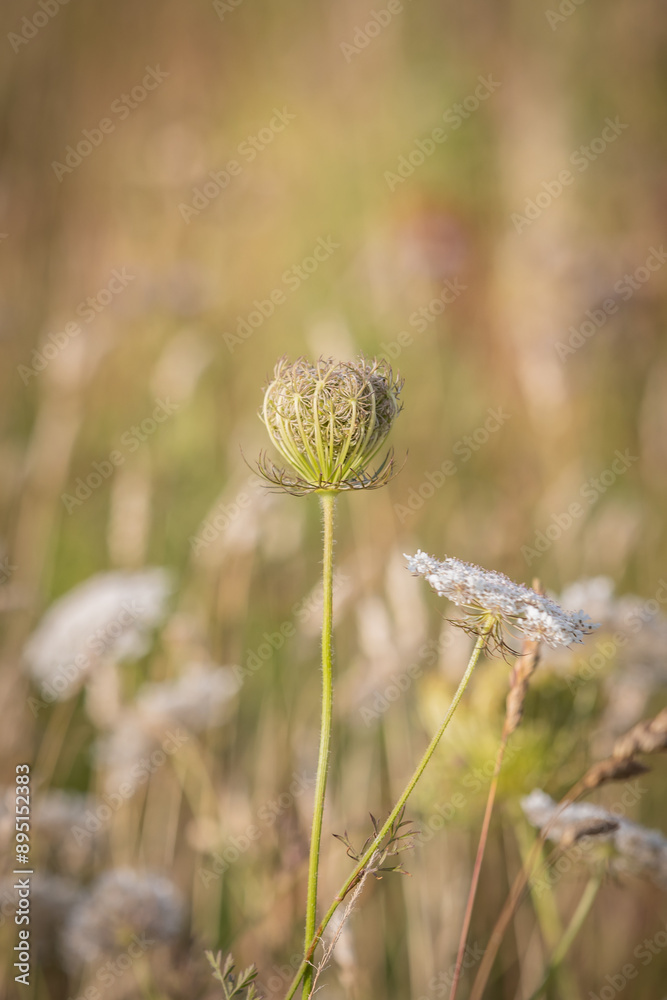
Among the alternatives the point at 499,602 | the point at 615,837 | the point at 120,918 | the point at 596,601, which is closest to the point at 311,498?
the point at 596,601

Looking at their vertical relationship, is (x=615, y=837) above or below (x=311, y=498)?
below

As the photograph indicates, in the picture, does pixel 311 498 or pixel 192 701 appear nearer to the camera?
pixel 192 701

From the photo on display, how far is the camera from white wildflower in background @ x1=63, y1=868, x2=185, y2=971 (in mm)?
1780

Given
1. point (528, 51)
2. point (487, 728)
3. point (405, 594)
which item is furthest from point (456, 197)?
point (487, 728)

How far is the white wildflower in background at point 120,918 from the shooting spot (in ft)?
5.84

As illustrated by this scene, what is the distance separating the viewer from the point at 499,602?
39.2 inches

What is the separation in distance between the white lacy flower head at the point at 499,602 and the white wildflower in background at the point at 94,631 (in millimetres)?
1314

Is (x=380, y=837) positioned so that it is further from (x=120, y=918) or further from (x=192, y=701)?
(x=192, y=701)

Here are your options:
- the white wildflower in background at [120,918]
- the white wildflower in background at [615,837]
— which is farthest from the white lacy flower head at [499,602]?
the white wildflower in background at [120,918]

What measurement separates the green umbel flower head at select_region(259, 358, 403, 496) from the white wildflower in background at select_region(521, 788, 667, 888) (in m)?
0.78

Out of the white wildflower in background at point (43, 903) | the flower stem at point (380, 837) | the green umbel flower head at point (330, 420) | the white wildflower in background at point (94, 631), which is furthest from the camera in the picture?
the white wildflower in background at point (94, 631)

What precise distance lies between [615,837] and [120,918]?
1188mm

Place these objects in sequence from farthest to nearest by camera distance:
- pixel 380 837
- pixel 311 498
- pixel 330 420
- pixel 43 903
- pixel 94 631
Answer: pixel 311 498, pixel 94 631, pixel 43 903, pixel 330 420, pixel 380 837

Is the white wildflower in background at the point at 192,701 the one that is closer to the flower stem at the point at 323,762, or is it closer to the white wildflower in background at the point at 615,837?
the white wildflower in background at the point at 615,837
